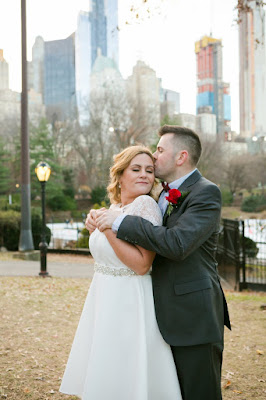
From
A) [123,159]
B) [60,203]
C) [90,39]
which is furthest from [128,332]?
[90,39]

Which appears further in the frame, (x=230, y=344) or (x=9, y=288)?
(x=9, y=288)

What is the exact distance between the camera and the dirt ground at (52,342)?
436 cm

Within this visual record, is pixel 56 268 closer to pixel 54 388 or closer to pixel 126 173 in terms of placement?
pixel 54 388

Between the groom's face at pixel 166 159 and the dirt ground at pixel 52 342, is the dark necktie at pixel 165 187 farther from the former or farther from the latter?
the dirt ground at pixel 52 342

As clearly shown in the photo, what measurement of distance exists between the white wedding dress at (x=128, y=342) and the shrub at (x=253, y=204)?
4162 centimetres

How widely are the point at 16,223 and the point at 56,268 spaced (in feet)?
16.5

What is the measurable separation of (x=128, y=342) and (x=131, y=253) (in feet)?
2.02

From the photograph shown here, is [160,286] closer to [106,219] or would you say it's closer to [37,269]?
[106,219]

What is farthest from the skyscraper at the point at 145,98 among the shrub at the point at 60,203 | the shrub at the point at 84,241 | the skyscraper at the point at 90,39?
the skyscraper at the point at 90,39

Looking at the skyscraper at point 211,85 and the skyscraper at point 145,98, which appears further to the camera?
the skyscraper at point 211,85

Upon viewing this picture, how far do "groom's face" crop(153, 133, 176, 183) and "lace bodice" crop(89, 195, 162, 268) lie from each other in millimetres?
223

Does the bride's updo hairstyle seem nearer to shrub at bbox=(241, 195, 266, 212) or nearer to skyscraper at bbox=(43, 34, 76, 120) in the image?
shrub at bbox=(241, 195, 266, 212)

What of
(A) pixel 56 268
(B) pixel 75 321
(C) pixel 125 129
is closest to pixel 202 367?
(B) pixel 75 321

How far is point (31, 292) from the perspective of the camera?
342 inches
